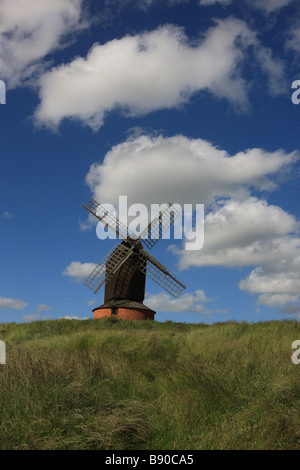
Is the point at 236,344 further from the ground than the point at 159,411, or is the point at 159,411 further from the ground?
the point at 236,344

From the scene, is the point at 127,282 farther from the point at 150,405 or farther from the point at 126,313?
the point at 150,405

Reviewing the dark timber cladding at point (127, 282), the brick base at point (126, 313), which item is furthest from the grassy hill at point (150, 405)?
the dark timber cladding at point (127, 282)

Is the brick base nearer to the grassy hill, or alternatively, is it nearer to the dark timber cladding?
the dark timber cladding

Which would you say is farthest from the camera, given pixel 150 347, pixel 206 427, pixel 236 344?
pixel 150 347

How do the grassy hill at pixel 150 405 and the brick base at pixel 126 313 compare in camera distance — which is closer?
the grassy hill at pixel 150 405

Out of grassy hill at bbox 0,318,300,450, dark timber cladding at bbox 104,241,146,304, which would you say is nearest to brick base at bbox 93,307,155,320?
dark timber cladding at bbox 104,241,146,304

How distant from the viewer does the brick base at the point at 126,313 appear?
26.9 metres

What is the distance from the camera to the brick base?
88.3ft

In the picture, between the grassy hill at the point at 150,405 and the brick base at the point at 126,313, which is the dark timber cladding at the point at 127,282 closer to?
the brick base at the point at 126,313

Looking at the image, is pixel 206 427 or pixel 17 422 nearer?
pixel 17 422
